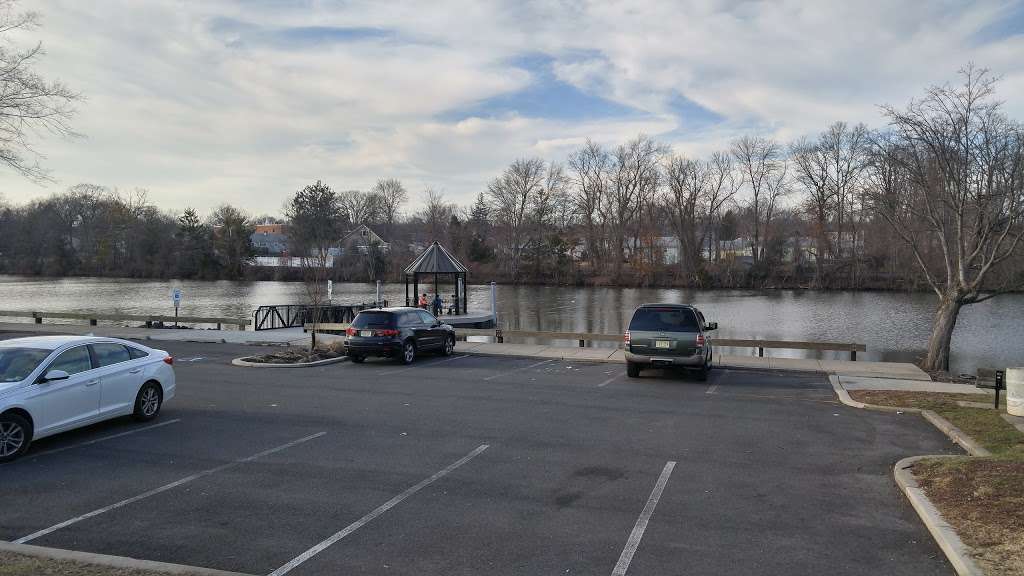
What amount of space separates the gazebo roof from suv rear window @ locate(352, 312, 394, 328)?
1549 centimetres

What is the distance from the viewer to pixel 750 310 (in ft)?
176

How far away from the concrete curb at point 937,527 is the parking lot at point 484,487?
0.11m

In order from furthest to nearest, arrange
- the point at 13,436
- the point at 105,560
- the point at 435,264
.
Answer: the point at 435,264 → the point at 13,436 → the point at 105,560

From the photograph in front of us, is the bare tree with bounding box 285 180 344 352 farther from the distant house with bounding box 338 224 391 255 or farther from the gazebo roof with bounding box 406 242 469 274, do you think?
the gazebo roof with bounding box 406 242 469 274

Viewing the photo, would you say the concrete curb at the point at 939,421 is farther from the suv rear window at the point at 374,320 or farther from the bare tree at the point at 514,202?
the bare tree at the point at 514,202

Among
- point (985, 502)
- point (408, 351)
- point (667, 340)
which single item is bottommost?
point (985, 502)

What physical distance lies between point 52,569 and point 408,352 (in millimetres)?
14980

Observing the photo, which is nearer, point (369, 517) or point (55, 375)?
point (369, 517)

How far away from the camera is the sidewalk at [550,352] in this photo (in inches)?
774

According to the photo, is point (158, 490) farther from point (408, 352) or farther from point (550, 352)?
point (550, 352)

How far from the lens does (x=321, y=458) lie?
367 inches

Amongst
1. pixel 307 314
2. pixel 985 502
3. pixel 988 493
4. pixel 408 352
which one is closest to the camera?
pixel 985 502

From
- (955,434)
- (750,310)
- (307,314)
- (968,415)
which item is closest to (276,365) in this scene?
(955,434)

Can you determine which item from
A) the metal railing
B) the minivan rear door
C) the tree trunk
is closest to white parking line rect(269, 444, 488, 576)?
the minivan rear door
